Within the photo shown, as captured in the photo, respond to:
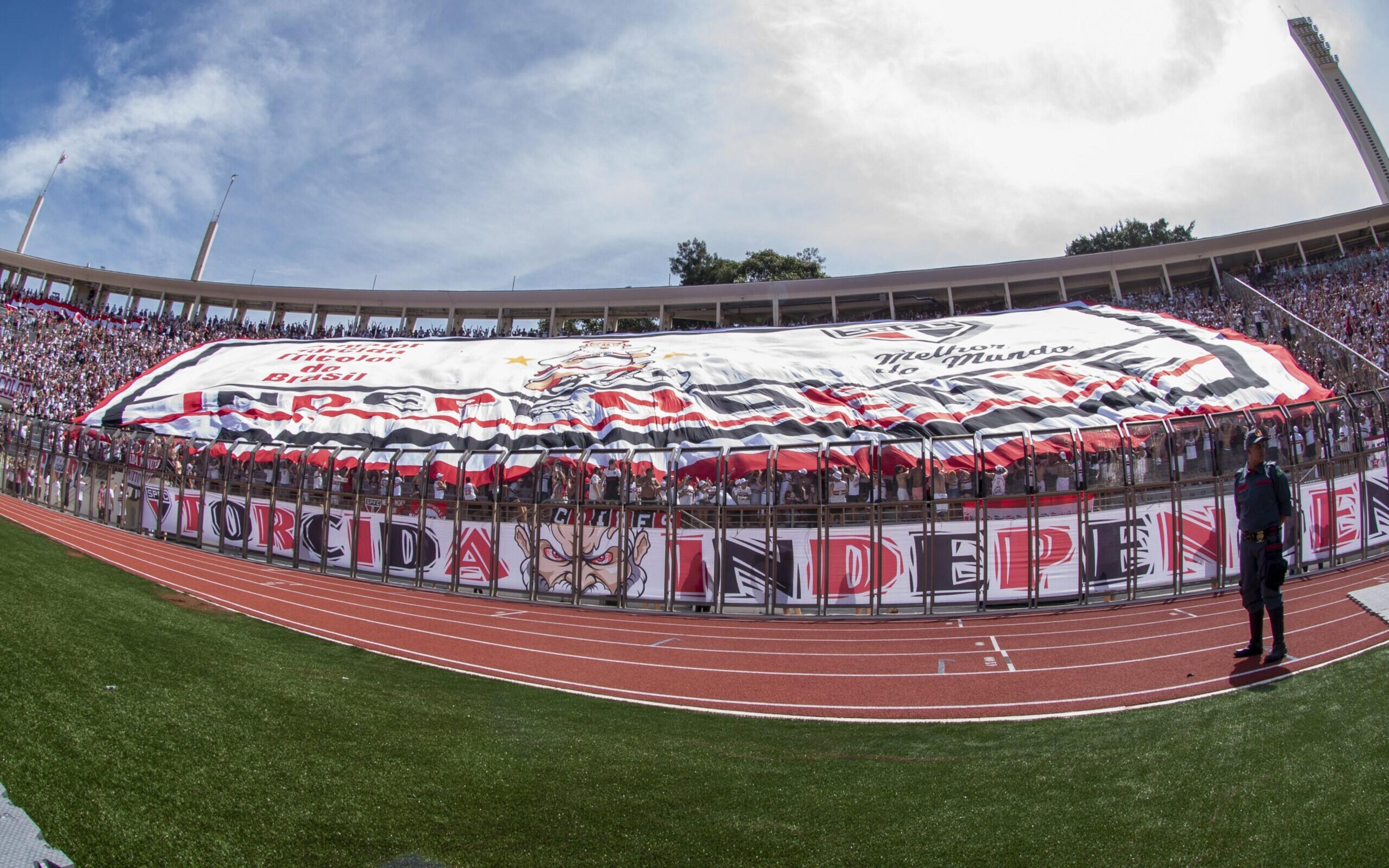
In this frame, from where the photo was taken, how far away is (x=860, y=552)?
40.8ft

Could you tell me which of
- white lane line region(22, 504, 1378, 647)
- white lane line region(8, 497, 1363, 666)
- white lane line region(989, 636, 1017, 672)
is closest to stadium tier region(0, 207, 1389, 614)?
white lane line region(22, 504, 1378, 647)

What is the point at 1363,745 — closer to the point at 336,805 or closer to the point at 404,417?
the point at 336,805

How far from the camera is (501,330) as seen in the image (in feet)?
158

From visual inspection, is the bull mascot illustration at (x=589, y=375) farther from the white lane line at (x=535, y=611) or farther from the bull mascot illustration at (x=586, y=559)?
the bull mascot illustration at (x=586, y=559)

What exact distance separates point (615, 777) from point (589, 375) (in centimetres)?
2432

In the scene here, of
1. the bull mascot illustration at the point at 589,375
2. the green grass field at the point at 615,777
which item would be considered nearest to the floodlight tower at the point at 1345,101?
the bull mascot illustration at the point at 589,375

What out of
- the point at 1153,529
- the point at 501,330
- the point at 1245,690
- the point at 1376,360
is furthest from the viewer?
the point at 501,330

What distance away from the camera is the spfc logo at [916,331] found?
29359 mm

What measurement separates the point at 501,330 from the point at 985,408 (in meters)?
34.2

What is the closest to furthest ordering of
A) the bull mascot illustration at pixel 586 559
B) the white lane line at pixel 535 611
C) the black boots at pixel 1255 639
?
the black boots at pixel 1255 639 < the white lane line at pixel 535 611 < the bull mascot illustration at pixel 586 559

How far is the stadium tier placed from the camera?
466 inches

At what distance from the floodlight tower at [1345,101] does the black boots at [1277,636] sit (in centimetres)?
5676

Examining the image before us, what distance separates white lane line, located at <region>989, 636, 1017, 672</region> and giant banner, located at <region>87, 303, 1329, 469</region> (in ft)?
32.2

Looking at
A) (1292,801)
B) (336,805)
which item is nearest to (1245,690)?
(1292,801)
